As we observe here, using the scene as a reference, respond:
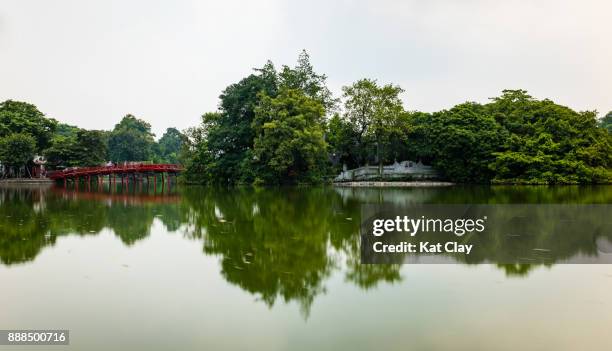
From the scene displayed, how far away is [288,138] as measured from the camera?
35.2 meters

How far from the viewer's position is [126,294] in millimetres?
6605

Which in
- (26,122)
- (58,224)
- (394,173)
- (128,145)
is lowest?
(58,224)

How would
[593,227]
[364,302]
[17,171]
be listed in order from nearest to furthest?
[364,302] → [593,227] → [17,171]

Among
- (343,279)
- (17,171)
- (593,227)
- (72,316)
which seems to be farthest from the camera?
(17,171)

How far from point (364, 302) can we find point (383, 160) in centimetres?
3807

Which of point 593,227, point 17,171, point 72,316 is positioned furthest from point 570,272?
point 17,171

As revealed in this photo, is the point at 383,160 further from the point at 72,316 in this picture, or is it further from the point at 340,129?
the point at 72,316

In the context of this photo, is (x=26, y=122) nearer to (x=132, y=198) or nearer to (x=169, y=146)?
(x=132, y=198)

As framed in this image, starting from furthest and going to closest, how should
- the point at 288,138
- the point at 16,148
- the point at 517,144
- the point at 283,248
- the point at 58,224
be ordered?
the point at 16,148 < the point at 517,144 < the point at 288,138 < the point at 58,224 < the point at 283,248

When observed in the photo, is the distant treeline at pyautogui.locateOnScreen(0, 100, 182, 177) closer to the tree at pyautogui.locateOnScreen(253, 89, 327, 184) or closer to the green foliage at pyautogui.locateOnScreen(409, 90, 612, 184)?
the tree at pyautogui.locateOnScreen(253, 89, 327, 184)

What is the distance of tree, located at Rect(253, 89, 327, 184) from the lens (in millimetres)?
35000

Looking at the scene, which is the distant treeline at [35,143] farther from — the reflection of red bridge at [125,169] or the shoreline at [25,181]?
the reflection of red bridge at [125,169]

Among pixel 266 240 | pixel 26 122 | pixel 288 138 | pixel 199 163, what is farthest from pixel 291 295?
pixel 26 122

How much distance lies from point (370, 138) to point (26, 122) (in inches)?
1269
